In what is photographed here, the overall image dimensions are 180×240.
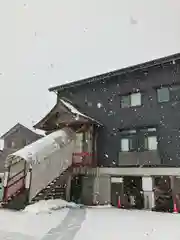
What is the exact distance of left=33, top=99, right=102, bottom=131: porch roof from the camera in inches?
713

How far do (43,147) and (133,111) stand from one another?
A: 269 inches

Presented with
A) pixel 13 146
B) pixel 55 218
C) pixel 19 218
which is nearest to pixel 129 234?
pixel 55 218

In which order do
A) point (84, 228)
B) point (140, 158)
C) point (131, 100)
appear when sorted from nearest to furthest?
1. point (84, 228)
2. point (140, 158)
3. point (131, 100)

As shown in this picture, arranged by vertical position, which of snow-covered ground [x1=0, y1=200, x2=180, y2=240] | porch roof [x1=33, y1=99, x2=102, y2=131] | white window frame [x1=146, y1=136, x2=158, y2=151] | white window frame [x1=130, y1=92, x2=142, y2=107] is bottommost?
snow-covered ground [x1=0, y1=200, x2=180, y2=240]

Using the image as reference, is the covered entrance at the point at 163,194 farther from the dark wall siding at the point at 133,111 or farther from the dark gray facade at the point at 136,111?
the dark wall siding at the point at 133,111

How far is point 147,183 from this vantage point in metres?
15.9

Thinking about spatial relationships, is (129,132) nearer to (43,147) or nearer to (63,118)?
(63,118)

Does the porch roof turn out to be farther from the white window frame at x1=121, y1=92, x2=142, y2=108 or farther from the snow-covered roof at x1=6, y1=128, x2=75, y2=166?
the white window frame at x1=121, y1=92, x2=142, y2=108

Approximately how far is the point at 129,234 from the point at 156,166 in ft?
25.8

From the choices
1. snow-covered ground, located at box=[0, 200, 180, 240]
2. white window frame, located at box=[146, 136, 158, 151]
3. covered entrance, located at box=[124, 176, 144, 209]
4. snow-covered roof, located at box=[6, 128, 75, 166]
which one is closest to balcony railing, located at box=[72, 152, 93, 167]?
snow-covered roof, located at box=[6, 128, 75, 166]

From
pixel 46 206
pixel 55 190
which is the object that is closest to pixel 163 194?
pixel 55 190

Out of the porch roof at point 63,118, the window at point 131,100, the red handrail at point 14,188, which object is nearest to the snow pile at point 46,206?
the red handrail at point 14,188

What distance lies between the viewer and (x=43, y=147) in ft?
54.7

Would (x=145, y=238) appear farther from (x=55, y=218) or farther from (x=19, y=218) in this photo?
(x=19, y=218)
